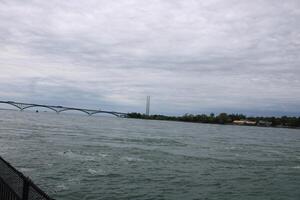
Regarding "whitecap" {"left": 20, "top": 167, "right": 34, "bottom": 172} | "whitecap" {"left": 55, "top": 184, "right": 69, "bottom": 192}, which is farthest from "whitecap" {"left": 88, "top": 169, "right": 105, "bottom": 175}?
"whitecap" {"left": 55, "top": 184, "right": 69, "bottom": 192}

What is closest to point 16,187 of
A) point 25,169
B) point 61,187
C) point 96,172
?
point 61,187

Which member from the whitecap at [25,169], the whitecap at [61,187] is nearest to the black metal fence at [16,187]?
the whitecap at [61,187]

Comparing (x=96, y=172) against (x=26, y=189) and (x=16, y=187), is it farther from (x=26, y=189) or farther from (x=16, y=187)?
(x=26, y=189)

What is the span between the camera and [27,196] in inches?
316

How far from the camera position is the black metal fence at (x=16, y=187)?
26.0 feet

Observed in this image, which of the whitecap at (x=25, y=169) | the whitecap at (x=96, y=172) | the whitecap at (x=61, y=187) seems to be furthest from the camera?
the whitecap at (x=96, y=172)

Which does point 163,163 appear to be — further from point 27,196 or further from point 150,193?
point 27,196

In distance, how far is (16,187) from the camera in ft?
33.8

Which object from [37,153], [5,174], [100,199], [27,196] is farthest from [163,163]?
[27,196]

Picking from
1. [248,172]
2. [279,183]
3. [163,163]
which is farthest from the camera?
[163,163]

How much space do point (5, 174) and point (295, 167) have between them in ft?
113

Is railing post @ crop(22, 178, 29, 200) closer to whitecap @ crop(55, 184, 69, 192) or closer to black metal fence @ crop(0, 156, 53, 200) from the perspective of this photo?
black metal fence @ crop(0, 156, 53, 200)

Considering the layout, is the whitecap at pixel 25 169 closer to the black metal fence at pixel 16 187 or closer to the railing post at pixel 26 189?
the black metal fence at pixel 16 187

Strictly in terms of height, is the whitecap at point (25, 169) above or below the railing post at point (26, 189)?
below
